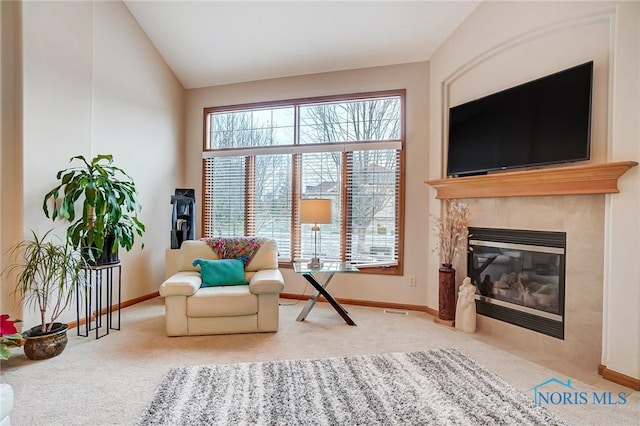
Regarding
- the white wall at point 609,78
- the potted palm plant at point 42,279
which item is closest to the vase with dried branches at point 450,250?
the white wall at point 609,78

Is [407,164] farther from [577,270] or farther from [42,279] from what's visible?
[42,279]

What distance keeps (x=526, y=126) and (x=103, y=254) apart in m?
4.06

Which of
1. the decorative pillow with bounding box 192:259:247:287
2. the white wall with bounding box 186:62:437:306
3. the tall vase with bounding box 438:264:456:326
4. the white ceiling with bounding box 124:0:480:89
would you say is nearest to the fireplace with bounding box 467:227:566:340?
the tall vase with bounding box 438:264:456:326

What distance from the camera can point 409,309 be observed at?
3939mm

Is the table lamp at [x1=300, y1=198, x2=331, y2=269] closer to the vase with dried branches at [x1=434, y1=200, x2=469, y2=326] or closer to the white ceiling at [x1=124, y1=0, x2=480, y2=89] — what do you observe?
the vase with dried branches at [x1=434, y1=200, x2=469, y2=326]

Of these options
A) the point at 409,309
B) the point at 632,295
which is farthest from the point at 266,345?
the point at 632,295

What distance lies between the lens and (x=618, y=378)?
222 centimetres

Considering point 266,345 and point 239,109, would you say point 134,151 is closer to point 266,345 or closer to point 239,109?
point 239,109

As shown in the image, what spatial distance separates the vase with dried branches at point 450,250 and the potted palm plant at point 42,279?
136 inches

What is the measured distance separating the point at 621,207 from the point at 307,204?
103 inches

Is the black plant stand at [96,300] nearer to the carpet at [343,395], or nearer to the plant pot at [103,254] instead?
the plant pot at [103,254]

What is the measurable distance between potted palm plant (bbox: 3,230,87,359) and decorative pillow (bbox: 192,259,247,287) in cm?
101

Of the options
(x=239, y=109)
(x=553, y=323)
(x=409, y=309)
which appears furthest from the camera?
(x=239, y=109)

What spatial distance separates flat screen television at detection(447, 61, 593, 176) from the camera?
246 centimetres
